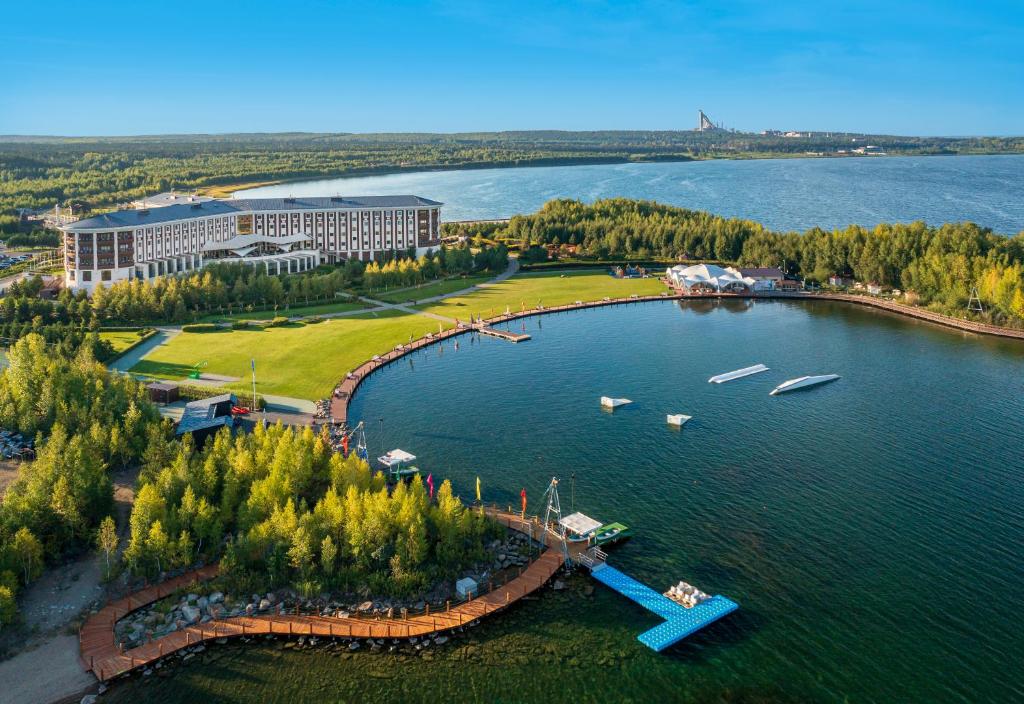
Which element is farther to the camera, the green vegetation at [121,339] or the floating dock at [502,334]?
the floating dock at [502,334]

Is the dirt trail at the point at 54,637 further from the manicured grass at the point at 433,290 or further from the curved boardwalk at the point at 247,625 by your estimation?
the manicured grass at the point at 433,290

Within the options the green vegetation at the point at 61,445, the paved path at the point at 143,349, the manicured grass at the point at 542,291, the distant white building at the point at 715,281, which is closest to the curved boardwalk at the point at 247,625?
the green vegetation at the point at 61,445

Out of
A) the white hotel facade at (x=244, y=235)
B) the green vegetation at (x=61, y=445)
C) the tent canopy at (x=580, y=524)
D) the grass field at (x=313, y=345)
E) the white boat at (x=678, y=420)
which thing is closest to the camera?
the green vegetation at (x=61, y=445)

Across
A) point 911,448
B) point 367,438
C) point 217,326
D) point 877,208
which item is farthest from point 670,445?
point 877,208

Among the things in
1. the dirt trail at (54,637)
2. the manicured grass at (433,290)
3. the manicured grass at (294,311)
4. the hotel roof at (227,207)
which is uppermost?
the hotel roof at (227,207)

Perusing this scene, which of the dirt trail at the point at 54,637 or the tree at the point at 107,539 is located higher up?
the tree at the point at 107,539

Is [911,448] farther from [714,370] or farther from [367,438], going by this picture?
[367,438]

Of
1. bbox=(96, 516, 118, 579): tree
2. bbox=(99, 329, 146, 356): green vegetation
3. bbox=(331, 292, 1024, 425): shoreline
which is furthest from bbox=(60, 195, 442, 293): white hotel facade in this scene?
bbox=(96, 516, 118, 579): tree

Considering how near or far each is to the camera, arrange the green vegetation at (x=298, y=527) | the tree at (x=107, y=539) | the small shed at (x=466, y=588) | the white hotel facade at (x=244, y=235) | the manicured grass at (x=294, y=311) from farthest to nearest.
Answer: the white hotel facade at (x=244, y=235) < the manicured grass at (x=294, y=311) < the tree at (x=107, y=539) < the green vegetation at (x=298, y=527) < the small shed at (x=466, y=588)
